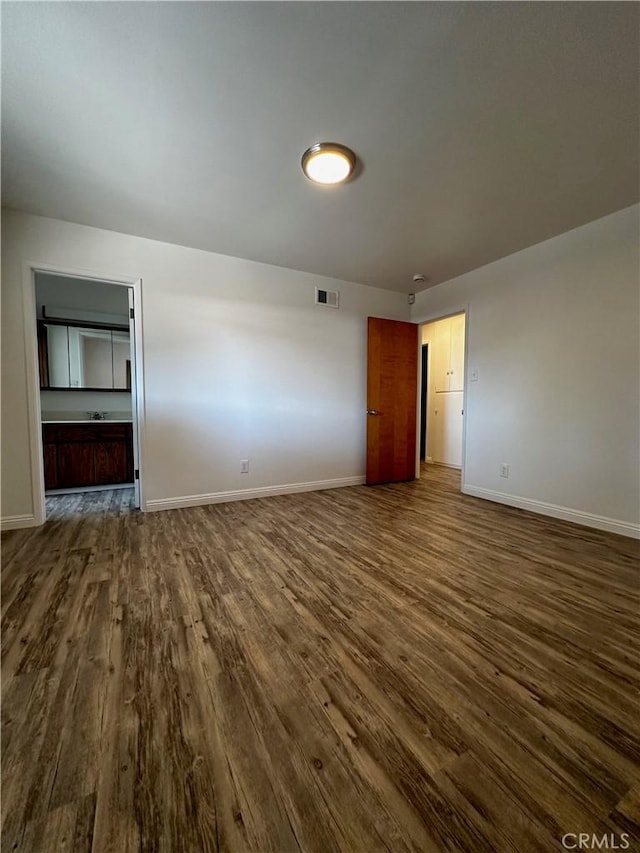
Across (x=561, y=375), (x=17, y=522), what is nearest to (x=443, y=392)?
(x=561, y=375)

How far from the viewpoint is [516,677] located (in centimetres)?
122

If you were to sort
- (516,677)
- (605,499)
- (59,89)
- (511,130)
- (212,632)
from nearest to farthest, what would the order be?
1. (516,677)
2. (212,632)
3. (59,89)
4. (511,130)
5. (605,499)

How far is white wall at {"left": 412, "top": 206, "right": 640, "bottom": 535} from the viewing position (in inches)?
100

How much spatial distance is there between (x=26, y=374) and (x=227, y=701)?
2948 millimetres

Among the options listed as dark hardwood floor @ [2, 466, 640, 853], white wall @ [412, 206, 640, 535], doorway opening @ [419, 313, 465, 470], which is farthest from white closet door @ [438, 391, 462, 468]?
dark hardwood floor @ [2, 466, 640, 853]

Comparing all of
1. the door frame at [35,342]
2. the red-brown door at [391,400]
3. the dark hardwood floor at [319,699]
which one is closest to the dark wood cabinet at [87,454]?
the door frame at [35,342]

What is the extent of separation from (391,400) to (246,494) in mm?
2203

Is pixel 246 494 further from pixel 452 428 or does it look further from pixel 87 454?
pixel 452 428

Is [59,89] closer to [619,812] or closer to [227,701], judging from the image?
[227,701]

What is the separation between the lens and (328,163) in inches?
78.0

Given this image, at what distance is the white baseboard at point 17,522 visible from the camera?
266cm

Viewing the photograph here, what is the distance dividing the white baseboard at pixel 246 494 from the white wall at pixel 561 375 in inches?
58.9

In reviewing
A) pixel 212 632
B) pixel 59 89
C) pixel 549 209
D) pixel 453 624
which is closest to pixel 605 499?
pixel 453 624

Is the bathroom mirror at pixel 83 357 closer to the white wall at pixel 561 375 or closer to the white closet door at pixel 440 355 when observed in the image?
the white wall at pixel 561 375
